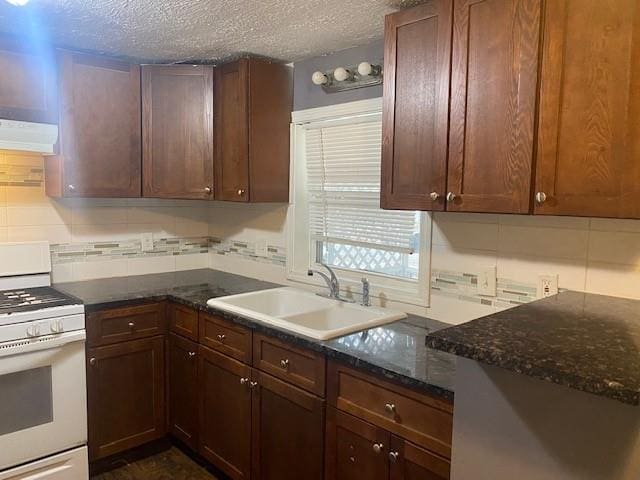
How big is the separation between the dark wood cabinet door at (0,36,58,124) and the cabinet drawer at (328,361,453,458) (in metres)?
1.94

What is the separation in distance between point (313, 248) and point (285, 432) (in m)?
1.10

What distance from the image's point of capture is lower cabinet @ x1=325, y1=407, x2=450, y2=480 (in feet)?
5.01

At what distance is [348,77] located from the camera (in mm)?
2400

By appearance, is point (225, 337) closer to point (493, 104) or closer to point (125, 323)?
point (125, 323)

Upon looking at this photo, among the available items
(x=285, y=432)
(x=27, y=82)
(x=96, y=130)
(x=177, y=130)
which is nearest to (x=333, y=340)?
(x=285, y=432)

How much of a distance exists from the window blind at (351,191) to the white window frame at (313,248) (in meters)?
0.04

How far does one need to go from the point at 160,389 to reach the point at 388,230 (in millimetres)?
1515

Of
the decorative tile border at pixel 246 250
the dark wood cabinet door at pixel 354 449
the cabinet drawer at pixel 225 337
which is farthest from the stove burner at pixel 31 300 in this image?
the dark wood cabinet door at pixel 354 449

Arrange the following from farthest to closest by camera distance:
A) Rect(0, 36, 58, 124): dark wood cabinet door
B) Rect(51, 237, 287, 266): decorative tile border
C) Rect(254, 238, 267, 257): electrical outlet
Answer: Rect(254, 238, 267, 257): electrical outlet, Rect(51, 237, 287, 266): decorative tile border, Rect(0, 36, 58, 124): dark wood cabinet door

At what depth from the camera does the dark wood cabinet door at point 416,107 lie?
1.74m

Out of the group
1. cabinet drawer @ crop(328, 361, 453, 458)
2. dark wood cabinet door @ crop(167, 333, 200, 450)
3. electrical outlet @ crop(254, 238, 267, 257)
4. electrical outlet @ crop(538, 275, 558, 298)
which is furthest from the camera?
electrical outlet @ crop(254, 238, 267, 257)

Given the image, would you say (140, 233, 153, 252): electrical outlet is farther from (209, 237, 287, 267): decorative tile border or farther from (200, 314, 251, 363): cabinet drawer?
(200, 314, 251, 363): cabinet drawer

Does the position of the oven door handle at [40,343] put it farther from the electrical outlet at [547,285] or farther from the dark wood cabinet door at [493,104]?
the electrical outlet at [547,285]

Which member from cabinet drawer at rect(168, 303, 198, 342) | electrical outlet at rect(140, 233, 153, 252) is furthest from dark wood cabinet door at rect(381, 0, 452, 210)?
electrical outlet at rect(140, 233, 153, 252)
